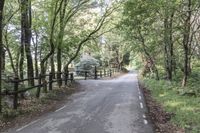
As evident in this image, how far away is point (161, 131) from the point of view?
27.4 feet

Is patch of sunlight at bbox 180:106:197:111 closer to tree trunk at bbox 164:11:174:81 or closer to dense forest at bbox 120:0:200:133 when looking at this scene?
dense forest at bbox 120:0:200:133

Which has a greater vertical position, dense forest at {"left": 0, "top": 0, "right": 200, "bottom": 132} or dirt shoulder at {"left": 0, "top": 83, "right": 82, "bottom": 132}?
dense forest at {"left": 0, "top": 0, "right": 200, "bottom": 132}

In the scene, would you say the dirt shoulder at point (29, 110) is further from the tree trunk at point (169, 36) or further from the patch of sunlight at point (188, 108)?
the tree trunk at point (169, 36)

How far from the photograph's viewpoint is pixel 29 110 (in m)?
11.5

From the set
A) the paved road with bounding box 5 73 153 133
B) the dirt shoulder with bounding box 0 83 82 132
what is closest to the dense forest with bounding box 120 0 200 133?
the paved road with bounding box 5 73 153 133

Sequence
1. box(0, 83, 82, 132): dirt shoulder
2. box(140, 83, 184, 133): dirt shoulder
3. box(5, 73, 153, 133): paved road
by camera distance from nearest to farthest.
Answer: box(5, 73, 153, 133): paved road, box(140, 83, 184, 133): dirt shoulder, box(0, 83, 82, 132): dirt shoulder

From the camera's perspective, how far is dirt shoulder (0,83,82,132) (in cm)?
968

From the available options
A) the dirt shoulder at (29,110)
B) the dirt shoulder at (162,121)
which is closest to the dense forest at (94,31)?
the dirt shoulder at (162,121)

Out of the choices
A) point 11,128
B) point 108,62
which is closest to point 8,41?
point 11,128

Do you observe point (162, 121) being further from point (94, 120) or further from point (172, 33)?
point (172, 33)

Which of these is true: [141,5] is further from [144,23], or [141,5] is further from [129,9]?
[144,23]

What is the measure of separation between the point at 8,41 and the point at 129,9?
32.3 ft

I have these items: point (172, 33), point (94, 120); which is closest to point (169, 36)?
point (172, 33)

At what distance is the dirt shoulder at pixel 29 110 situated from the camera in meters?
9.68
